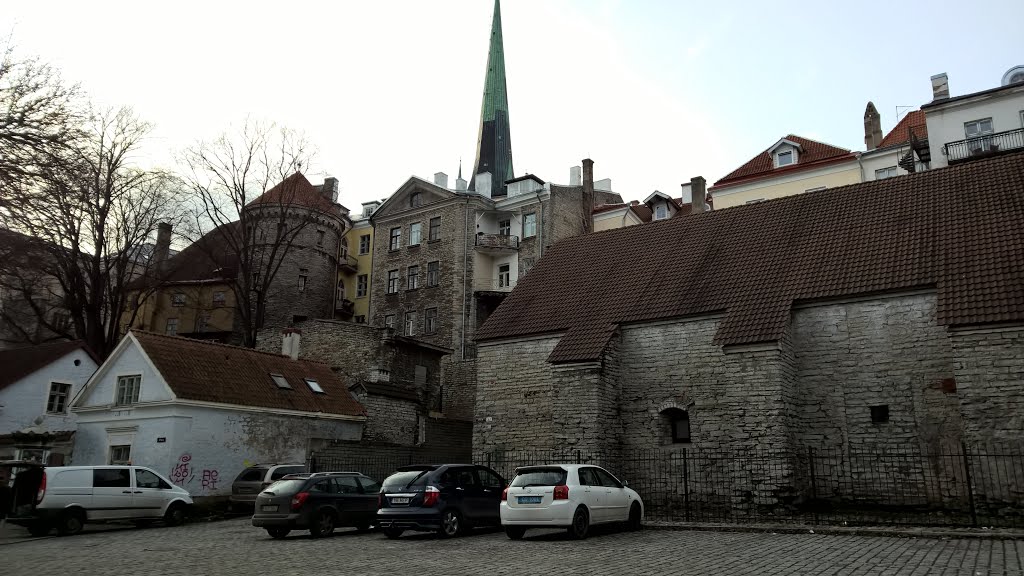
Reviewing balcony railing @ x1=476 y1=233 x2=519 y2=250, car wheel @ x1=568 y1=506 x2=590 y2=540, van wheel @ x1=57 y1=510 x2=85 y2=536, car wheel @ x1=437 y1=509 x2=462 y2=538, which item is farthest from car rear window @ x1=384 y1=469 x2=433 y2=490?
balcony railing @ x1=476 y1=233 x2=519 y2=250

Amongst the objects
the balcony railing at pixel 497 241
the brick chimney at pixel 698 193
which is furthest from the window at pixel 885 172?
the balcony railing at pixel 497 241

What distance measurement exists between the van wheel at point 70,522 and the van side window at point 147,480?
1.37m

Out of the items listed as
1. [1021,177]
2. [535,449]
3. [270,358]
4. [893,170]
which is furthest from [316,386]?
[893,170]

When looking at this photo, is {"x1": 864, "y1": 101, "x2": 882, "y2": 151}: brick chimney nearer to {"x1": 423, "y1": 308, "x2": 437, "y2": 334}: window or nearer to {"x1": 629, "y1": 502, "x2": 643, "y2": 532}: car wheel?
{"x1": 423, "y1": 308, "x2": 437, "y2": 334}: window

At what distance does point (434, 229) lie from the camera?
151 ft

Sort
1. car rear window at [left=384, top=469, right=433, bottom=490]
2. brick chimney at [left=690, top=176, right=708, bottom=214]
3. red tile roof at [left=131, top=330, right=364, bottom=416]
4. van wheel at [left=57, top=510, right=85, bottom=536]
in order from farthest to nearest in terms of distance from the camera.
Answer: brick chimney at [left=690, top=176, right=708, bottom=214], red tile roof at [left=131, top=330, right=364, bottom=416], van wheel at [left=57, top=510, right=85, bottom=536], car rear window at [left=384, top=469, right=433, bottom=490]

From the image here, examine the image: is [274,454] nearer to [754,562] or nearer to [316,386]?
[316,386]

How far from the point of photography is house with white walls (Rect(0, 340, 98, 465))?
27.3m

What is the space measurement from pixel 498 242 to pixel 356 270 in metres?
12.5

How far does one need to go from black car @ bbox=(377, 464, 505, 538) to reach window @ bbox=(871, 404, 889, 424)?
382 inches

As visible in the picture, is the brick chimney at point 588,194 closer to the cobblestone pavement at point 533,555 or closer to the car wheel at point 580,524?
the cobblestone pavement at point 533,555

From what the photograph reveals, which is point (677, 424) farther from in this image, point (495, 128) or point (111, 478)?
point (495, 128)

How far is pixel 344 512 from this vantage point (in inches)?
613

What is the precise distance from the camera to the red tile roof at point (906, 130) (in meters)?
35.5
